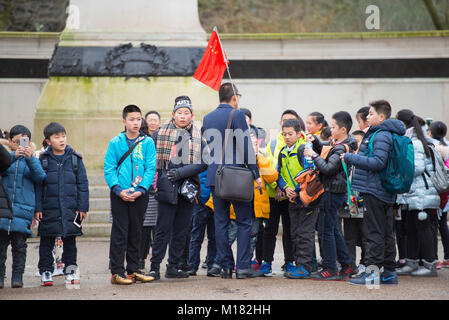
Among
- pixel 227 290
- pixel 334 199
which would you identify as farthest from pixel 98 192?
pixel 227 290

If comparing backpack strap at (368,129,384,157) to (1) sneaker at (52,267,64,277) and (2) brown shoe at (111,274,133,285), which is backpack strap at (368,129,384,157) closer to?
(2) brown shoe at (111,274,133,285)

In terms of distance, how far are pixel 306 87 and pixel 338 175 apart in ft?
25.8

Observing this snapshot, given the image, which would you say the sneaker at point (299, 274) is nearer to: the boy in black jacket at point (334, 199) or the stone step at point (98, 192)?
the boy in black jacket at point (334, 199)

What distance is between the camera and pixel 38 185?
23.3 feet

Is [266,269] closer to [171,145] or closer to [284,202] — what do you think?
[284,202]

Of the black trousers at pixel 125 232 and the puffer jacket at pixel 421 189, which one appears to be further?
the puffer jacket at pixel 421 189

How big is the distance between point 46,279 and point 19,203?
797 mm

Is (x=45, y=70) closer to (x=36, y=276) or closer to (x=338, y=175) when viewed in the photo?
(x=36, y=276)

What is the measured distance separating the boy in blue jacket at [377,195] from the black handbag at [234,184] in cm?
98

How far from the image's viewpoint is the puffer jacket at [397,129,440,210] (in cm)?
787

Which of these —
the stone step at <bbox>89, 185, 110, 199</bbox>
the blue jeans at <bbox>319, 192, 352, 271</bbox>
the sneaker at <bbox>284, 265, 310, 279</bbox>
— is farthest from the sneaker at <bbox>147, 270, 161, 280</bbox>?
the stone step at <bbox>89, 185, 110, 199</bbox>

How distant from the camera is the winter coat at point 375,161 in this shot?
270 inches

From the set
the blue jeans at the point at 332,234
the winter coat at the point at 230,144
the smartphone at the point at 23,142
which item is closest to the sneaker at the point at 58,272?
the smartphone at the point at 23,142

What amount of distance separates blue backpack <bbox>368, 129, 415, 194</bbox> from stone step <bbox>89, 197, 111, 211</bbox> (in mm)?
5539
